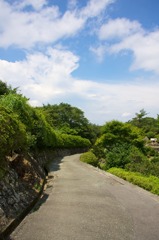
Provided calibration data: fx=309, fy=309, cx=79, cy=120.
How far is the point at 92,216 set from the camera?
378 inches

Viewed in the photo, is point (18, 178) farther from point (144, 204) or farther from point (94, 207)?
point (144, 204)

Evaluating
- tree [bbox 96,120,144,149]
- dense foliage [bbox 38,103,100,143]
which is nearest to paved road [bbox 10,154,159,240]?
tree [bbox 96,120,144,149]

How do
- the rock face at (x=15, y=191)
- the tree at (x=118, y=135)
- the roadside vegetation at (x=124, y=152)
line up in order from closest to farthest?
the rock face at (x=15, y=191) → the roadside vegetation at (x=124, y=152) → the tree at (x=118, y=135)

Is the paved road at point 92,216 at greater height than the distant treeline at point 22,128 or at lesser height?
lesser

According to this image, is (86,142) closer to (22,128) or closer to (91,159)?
(91,159)

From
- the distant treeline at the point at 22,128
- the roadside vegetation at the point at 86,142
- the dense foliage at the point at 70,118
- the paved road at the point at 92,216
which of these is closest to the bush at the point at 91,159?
the roadside vegetation at the point at 86,142

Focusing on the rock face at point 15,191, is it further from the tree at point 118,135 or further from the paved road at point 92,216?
the tree at point 118,135

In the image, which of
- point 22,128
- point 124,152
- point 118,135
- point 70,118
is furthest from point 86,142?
point 22,128

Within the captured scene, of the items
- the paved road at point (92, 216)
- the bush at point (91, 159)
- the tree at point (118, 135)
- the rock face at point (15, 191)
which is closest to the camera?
the paved road at point (92, 216)

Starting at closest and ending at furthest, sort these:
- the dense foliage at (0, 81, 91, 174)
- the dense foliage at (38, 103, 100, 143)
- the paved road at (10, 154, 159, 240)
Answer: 1. the paved road at (10, 154, 159, 240)
2. the dense foliage at (0, 81, 91, 174)
3. the dense foliage at (38, 103, 100, 143)

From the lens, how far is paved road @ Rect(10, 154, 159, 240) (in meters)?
7.89

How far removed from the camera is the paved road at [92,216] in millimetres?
7887

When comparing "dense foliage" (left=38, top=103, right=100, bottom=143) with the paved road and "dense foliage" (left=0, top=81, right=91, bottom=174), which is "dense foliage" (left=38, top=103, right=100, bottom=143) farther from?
the paved road

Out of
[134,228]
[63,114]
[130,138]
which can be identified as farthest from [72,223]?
[63,114]
